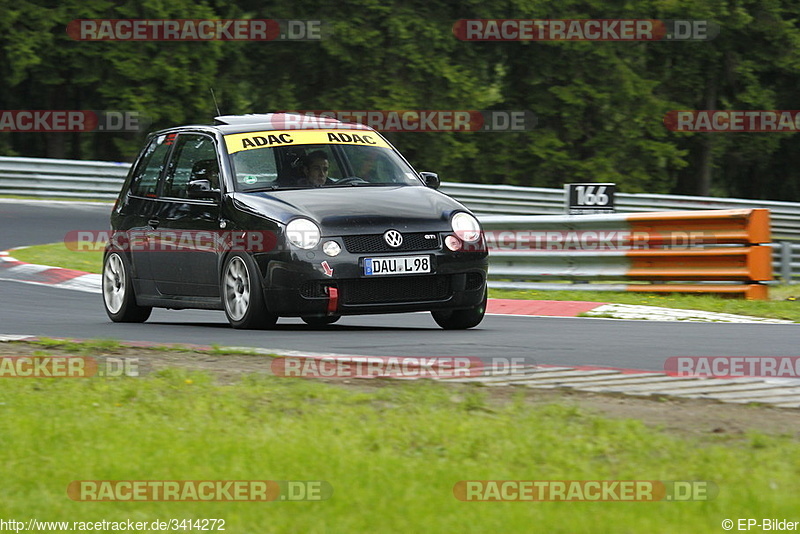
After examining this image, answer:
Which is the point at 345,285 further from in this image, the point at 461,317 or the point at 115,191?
the point at 115,191

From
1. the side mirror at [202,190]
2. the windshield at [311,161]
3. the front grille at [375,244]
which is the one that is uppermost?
the windshield at [311,161]

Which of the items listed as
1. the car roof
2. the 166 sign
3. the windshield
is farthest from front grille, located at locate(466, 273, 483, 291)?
the 166 sign

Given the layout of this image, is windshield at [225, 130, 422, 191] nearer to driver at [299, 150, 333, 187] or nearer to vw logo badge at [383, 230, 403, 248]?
driver at [299, 150, 333, 187]

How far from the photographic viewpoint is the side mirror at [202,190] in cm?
1012

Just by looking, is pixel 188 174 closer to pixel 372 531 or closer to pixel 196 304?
pixel 196 304

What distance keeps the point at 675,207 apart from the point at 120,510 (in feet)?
76.8

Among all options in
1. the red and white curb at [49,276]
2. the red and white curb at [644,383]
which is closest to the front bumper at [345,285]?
the red and white curb at [644,383]

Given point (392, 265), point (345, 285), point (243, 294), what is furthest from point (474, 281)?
point (243, 294)

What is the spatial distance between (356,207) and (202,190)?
53.0 inches

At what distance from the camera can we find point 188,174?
10.8 metres

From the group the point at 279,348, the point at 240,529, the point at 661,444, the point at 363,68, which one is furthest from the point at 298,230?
the point at 363,68

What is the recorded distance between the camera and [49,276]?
15734 mm

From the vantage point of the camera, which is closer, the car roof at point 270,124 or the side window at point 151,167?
the car roof at point 270,124

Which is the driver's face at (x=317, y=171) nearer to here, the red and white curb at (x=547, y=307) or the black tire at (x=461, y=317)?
the black tire at (x=461, y=317)
